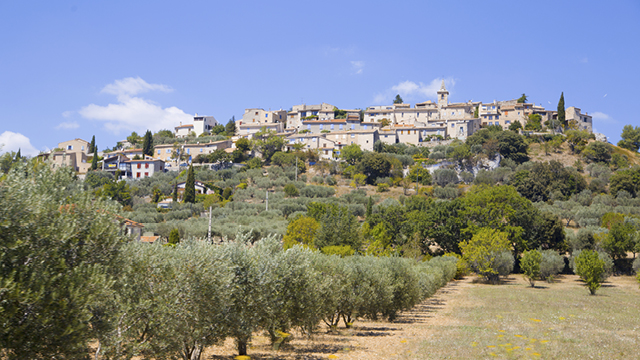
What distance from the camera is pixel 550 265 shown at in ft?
175

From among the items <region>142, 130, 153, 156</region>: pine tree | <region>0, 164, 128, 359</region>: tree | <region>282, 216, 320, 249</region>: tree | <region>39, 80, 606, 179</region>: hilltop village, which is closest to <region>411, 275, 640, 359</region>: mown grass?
<region>0, 164, 128, 359</region>: tree

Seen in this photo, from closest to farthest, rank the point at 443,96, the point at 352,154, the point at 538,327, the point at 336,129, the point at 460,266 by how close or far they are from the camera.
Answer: the point at 538,327, the point at 460,266, the point at 352,154, the point at 336,129, the point at 443,96

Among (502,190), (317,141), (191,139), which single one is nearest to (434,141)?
(317,141)

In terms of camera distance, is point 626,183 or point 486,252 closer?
point 486,252

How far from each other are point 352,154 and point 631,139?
82.4m

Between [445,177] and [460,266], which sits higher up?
[445,177]

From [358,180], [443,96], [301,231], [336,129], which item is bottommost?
[301,231]

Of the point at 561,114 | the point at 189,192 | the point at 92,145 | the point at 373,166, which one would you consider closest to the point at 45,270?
the point at 189,192

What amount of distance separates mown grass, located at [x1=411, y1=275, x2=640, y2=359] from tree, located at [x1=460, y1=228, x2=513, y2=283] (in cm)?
770

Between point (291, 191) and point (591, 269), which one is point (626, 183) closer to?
point (591, 269)

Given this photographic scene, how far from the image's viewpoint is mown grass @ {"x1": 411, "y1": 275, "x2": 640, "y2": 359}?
1884 cm

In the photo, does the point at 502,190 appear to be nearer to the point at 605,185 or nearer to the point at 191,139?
the point at 605,185

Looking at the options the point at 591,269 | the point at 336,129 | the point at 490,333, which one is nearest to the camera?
the point at 490,333

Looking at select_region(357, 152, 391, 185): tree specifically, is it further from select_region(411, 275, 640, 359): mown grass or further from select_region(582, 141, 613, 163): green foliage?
select_region(411, 275, 640, 359): mown grass
